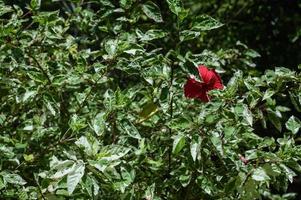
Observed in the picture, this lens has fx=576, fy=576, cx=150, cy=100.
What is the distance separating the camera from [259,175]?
1784 mm

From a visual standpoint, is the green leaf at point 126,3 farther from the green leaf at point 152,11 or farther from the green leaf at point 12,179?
the green leaf at point 12,179

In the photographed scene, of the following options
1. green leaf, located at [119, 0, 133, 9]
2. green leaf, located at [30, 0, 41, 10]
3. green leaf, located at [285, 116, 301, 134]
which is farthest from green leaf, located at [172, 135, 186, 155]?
green leaf, located at [30, 0, 41, 10]

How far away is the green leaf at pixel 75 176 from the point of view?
151 cm

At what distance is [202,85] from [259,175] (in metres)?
0.40

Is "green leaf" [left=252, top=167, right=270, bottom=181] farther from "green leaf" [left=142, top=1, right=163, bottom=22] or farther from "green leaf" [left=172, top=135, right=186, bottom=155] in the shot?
"green leaf" [left=142, top=1, right=163, bottom=22]

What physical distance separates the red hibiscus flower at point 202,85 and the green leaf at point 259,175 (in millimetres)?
326

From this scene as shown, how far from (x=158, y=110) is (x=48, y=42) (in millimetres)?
526

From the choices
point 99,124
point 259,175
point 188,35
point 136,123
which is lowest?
point 136,123

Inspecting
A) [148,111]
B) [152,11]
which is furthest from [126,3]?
[148,111]

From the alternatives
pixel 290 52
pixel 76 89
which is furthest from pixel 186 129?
pixel 290 52

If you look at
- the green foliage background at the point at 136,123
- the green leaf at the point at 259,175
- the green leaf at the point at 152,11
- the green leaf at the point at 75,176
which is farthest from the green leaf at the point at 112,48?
the green leaf at the point at 259,175

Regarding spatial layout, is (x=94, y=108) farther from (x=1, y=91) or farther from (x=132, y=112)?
(x=1, y=91)

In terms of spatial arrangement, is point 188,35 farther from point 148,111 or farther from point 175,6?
point 148,111

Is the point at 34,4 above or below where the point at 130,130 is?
above
